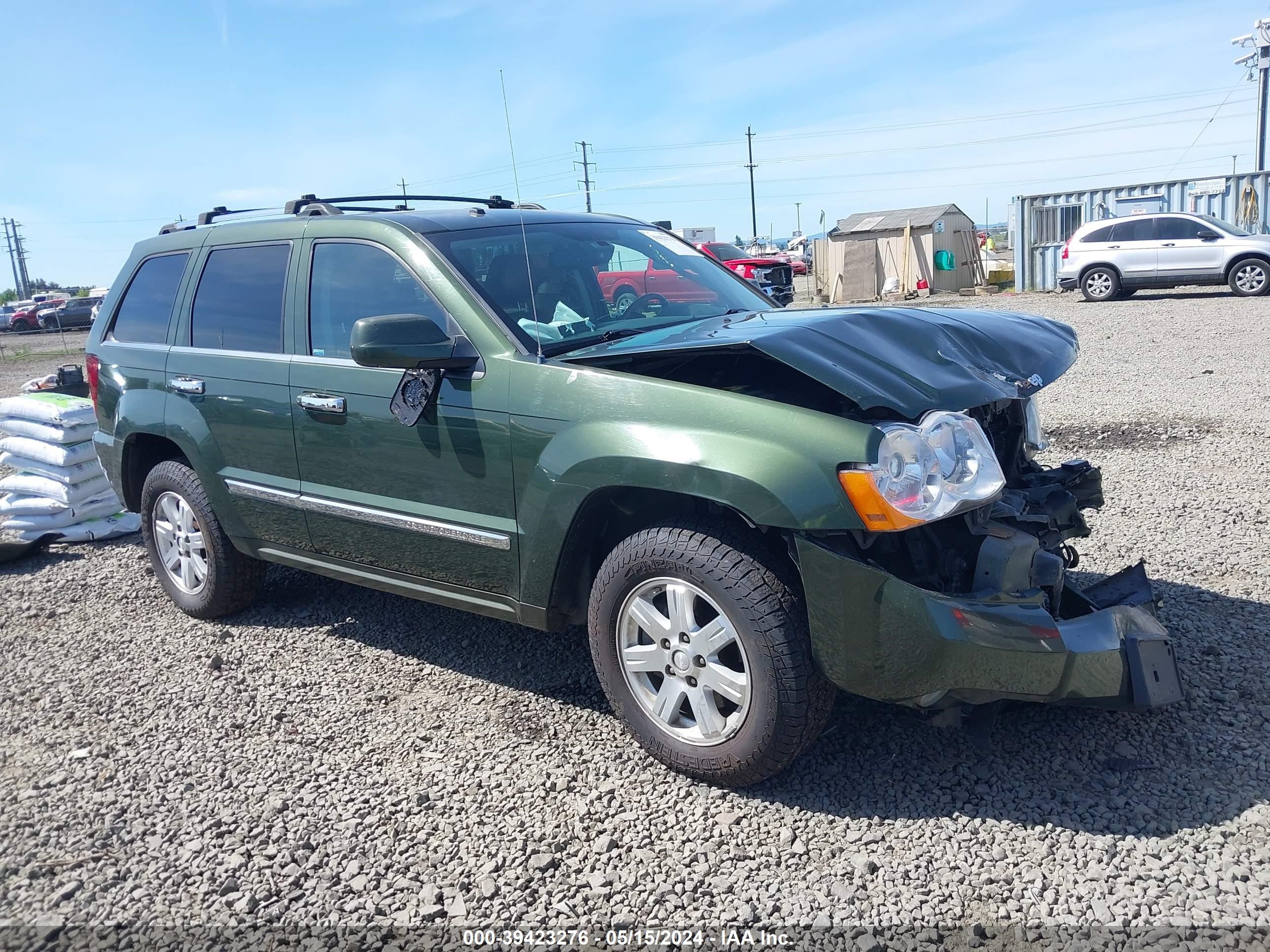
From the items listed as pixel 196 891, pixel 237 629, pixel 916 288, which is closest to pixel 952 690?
pixel 196 891

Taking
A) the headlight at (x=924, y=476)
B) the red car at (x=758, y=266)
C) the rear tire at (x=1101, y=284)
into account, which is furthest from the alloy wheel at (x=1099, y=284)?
the headlight at (x=924, y=476)

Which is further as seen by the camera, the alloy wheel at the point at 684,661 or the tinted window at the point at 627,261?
the tinted window at the point at 627,261

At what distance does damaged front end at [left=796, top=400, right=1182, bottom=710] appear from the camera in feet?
9.03

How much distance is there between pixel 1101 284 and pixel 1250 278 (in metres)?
2.59

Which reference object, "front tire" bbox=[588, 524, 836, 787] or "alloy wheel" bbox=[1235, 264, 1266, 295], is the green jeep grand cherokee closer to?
"front tire" bbox=[588, 524, 836, 787]

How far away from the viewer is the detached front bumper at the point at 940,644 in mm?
2748

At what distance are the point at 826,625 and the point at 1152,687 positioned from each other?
1044mm

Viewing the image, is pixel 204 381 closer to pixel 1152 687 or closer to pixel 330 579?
pixel 330 579

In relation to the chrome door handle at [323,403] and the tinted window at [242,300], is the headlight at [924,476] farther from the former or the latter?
the tinted window at [242,300]

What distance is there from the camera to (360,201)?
4922 millimetres

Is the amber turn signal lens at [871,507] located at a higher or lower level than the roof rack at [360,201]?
lower

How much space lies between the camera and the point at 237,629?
4875mm

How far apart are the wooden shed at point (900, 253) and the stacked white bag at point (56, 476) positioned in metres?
24.0

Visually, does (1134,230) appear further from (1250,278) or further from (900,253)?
(900,253)
